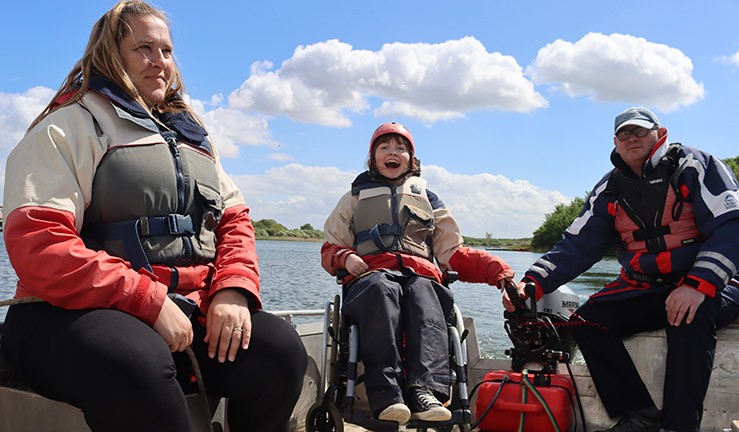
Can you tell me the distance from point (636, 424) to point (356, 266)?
1.49 meters

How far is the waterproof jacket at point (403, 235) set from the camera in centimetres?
313

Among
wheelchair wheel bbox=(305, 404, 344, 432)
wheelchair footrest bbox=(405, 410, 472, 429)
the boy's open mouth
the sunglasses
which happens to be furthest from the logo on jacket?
wheelchair wheel bbox=(305, 404, 344, 432)

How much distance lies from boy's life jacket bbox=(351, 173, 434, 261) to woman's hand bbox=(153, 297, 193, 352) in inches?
68.3

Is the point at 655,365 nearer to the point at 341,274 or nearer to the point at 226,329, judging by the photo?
the point at 341,274

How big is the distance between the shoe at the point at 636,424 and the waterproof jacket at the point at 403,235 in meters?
0.86

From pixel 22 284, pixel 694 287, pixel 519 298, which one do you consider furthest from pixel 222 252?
pixel 694 287

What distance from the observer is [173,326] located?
1438 mm

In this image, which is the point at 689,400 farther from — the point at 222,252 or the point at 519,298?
the point at 222,252

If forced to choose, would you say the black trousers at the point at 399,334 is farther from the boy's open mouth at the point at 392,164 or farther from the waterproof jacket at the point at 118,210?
the waterproof jacket at the point at 118,210

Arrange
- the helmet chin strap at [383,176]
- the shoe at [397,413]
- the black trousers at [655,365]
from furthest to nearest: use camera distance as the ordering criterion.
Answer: the helmet chin strap at [383,176] < the black trousers at [655,365] < the shoe at [397,413]

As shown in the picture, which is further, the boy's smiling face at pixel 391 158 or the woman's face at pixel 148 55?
the boy's smiling face at pixel 391 158

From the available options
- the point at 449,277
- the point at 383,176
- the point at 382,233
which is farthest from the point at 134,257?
the point at 383,176

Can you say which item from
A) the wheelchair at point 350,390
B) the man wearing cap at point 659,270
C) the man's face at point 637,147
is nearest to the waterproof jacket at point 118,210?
the wheelchair at point 350,390

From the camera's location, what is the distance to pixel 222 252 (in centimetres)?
176
